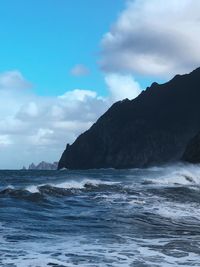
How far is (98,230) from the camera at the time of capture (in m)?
16.2

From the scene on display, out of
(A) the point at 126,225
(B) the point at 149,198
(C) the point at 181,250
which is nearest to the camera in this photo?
(C) the point at 181,250

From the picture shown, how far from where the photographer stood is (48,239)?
47.3 ft

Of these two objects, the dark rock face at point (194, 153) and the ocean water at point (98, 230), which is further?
the dark rock face at point (194, 153)

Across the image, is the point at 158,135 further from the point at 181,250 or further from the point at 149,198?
the point at 181,250

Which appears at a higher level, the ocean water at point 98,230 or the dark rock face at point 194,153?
the dark rock face at point 194,153

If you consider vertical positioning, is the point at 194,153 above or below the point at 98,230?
above

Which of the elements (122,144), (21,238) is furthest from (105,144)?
(21,238)

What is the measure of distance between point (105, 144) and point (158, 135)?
22.4 metres

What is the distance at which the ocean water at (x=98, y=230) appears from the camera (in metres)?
12.0

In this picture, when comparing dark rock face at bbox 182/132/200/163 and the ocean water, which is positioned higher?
dark rock face at bbox 182/132/200/163

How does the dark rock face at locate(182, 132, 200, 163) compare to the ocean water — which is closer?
the ocean water

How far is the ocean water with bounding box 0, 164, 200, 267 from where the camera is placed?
39.4 feet

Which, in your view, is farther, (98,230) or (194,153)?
(194,153)

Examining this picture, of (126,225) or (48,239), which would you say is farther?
(126,225)
